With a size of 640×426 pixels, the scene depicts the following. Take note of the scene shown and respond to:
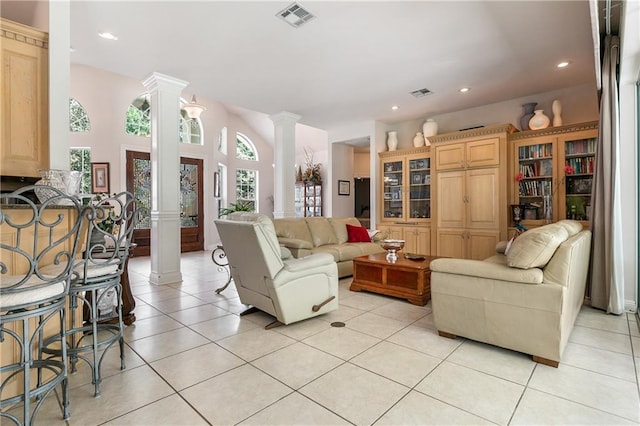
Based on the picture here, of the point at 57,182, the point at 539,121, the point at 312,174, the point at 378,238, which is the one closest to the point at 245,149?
the point at 312,174

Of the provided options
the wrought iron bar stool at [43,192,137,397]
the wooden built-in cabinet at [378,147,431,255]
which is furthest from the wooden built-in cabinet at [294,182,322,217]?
the wrought iron bar stool at [43,192,137,397]

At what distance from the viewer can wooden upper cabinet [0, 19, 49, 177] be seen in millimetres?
2365

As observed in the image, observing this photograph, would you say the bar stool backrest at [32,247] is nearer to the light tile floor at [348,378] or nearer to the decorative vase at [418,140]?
the light tile floor at [348,378]

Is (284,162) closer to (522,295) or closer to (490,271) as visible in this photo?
(490,271)

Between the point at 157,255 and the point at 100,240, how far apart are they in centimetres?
200

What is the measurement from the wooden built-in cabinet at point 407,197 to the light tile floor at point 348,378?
3141mm

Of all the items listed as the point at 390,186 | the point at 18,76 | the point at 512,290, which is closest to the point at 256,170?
the point at 390,186

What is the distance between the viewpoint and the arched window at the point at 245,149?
912 centimetres

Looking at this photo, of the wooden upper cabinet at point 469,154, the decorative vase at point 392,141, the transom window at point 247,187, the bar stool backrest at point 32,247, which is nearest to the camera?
the bar stool backrest at point 32,247

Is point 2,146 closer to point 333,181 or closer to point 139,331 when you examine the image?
point 139,331

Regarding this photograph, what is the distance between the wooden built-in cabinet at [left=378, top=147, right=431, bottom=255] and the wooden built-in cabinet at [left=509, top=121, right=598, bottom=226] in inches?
57.8

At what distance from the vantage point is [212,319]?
2969 millimetres

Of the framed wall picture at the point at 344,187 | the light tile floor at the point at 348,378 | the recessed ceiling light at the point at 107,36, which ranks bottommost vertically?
the light tile floor at the point at 348,378

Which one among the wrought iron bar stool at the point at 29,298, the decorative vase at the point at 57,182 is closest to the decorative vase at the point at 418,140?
the decorative vase at the point at 57,182
